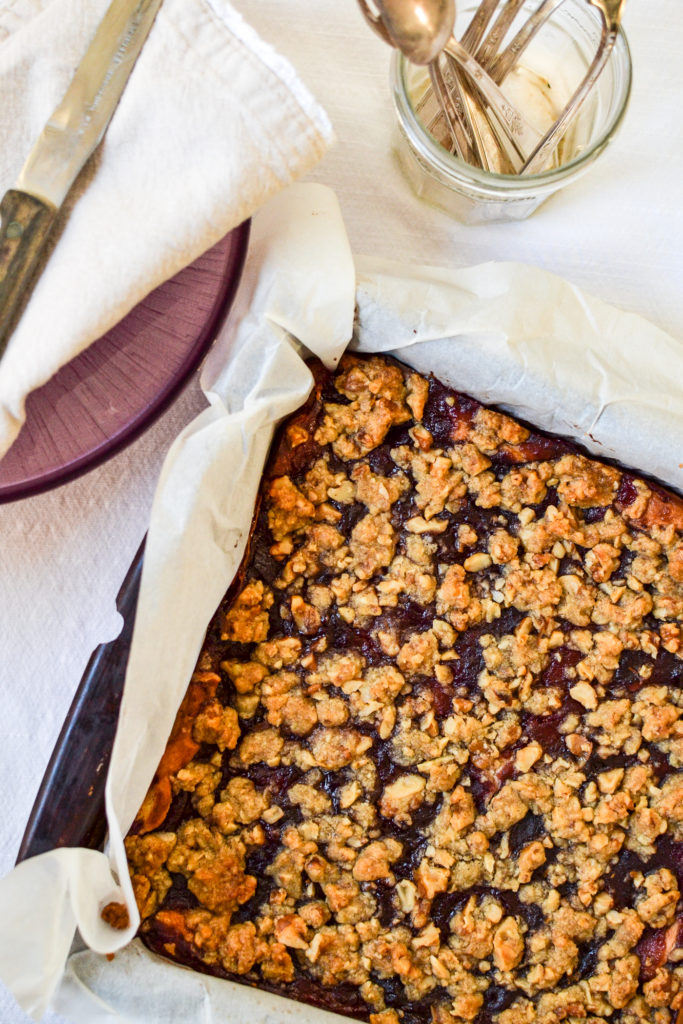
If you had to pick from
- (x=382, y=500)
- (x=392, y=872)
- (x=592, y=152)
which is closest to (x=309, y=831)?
(x=392, y=872)

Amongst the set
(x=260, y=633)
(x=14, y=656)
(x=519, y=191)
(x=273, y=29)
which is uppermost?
(x=273, y=29)

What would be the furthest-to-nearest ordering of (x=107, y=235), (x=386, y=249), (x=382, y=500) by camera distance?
(x=386, y=249), (x=382, y=500), (x=107, y=235)

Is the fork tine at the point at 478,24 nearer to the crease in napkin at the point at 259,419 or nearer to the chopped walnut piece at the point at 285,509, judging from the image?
the crease in napkin at the point at 259,419

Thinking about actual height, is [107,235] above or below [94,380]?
above

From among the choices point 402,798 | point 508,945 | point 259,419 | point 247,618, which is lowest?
point 508,945

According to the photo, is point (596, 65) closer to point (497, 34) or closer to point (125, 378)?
point (497, 34)

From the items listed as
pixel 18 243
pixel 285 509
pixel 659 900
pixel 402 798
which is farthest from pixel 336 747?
pixel 18 243

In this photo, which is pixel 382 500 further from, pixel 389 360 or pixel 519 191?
pixel 519 191
